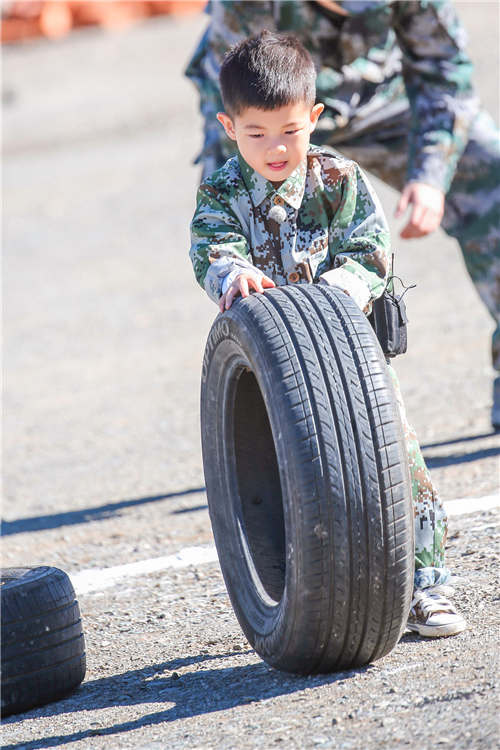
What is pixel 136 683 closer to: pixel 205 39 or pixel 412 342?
pixel 205 39

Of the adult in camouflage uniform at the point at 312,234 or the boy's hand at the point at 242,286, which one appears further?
the adult in camouflage uniform at the point at 312,234

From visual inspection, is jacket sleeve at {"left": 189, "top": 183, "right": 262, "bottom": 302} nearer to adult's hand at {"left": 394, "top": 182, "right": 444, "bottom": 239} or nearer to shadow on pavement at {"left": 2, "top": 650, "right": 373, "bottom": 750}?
shadow on pavement at {"left": 2, "top": 650, "right": 373, "bottom": 750}

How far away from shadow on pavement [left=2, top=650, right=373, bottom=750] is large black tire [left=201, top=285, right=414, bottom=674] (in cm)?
7

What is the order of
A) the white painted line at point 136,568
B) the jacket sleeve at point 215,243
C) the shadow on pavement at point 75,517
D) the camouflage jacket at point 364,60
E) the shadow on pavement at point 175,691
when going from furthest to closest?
1. the shadow on pavement at point 75,517
2. the camouflage jacket at point 364,60
3. the white painted line at point 136,568
4. the jacket sleeve at point 215,243
5. the shadow on pavement at point 175,691

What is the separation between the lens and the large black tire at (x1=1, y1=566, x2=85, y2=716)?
3266mm

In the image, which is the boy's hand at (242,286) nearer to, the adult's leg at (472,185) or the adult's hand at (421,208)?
the adult's hand at (421,208)

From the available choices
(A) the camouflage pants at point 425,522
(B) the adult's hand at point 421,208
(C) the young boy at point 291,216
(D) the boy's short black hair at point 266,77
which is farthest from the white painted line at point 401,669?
(B) the adult's hand at point 421,208

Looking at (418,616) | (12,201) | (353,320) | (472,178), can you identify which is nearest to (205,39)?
(472,178)

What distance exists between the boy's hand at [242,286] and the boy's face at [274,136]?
1.04 feet

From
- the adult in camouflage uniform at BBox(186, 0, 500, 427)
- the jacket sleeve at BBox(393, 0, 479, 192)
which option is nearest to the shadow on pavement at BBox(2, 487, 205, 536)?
the adult in camouflage uniform at BBox(186, 0, 500, 427)

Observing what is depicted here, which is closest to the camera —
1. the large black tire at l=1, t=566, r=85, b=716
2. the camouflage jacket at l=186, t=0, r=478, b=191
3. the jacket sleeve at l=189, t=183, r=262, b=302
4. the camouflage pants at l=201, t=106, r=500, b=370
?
the large black tire at l=1, t=566, r=85, b=716

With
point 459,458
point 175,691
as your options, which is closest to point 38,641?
point 175,691

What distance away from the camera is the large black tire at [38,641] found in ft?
10.7

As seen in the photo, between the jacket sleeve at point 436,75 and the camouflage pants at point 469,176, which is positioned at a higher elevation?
the jacket sleeve at point 436,75
